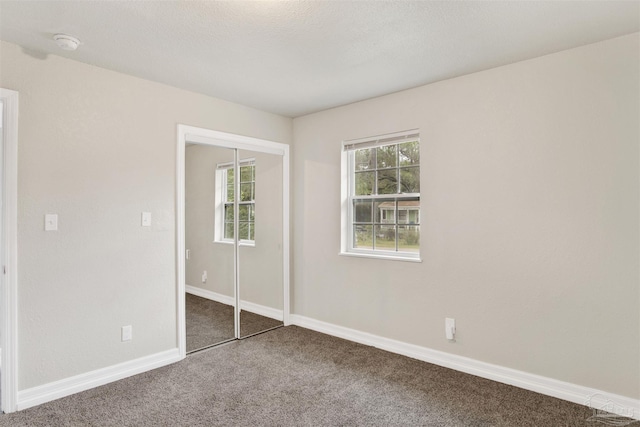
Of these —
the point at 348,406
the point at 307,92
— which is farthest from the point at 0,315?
the point at 307,92

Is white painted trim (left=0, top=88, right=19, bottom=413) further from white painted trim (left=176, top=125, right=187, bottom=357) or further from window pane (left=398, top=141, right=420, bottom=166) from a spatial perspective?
window pane (left=398, top=141, right=420, bottom=166)

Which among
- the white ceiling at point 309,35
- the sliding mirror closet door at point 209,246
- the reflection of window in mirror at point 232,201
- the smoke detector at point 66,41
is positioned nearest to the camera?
the white ceiling at point 309,35

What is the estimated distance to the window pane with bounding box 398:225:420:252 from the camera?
344cm

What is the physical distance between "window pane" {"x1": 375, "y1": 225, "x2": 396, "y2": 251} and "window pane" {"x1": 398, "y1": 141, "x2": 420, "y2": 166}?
636mm

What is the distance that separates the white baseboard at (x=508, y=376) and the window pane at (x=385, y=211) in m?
1.14

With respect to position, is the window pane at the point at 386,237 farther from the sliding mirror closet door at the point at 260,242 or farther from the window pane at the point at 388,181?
the sliding mirror closet door at the point at 260,242

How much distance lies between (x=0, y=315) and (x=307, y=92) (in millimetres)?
2888

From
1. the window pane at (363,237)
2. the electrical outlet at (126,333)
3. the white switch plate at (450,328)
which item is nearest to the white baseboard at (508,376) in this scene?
the white switch plate at (450,328)

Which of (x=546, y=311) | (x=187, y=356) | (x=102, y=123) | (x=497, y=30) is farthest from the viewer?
(x=187, y=356)

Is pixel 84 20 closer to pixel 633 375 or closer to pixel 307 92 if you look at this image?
pixel 307 92

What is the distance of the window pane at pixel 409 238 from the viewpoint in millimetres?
3440

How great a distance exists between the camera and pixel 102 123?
9.42ft

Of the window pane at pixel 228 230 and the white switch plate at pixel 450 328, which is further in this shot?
the window pane at pixel 228 230

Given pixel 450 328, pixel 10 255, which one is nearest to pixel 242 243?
pixel 10 255
